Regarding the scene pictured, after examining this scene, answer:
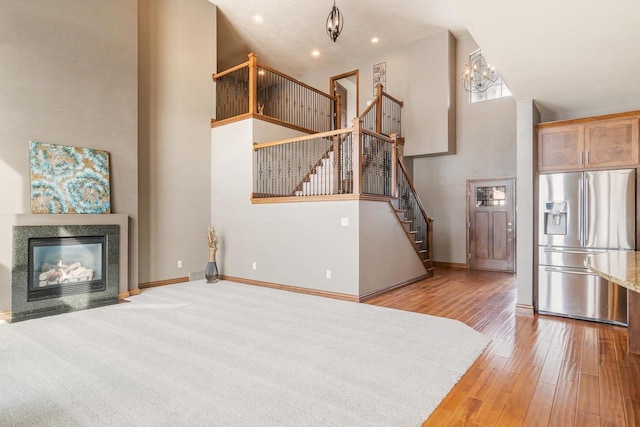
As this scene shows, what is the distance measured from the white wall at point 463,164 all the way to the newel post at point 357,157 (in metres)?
4.33

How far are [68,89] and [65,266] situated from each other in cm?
237

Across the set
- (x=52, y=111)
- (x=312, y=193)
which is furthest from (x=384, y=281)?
(x=52, y=111)

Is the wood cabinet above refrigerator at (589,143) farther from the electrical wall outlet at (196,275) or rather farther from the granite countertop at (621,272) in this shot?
the electrical wall outlet at (196,275)

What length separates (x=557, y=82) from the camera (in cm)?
385

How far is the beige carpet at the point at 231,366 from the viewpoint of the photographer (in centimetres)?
219

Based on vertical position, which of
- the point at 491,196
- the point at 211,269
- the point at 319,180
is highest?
the point at 319,180

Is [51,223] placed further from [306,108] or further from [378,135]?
[306,108]

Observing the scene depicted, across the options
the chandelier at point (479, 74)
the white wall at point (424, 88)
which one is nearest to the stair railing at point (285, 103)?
the white wall at point (424, 88)

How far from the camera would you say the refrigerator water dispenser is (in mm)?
4352

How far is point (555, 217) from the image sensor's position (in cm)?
440

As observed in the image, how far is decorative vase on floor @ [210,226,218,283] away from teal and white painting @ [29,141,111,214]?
1.81 m

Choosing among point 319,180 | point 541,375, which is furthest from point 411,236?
point 541,375

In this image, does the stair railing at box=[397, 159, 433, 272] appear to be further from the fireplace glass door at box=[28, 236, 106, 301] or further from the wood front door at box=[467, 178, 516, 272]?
the fireplace glass door at box=[28, 236, 106, 301]

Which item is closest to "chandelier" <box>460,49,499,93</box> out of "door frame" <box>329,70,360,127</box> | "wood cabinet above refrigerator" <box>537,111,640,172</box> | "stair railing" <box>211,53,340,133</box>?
"door frame" <box>329,70,360,127</box>
